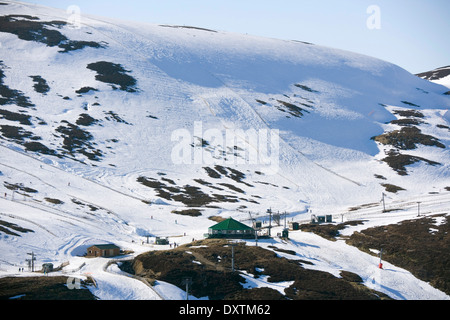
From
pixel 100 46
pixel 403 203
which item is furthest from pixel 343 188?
pixel 100 46

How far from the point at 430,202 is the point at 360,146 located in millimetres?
57285

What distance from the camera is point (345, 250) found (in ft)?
228

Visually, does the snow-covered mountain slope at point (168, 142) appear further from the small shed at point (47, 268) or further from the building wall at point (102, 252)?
the small shed at point (47, 268)

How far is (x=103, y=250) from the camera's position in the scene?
62.3 m

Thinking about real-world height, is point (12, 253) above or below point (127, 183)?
below

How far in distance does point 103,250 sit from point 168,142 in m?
74.6

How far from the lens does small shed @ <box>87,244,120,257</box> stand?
204 feet

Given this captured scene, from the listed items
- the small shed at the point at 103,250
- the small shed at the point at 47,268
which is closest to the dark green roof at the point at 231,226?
the small shed at the point at 103,250

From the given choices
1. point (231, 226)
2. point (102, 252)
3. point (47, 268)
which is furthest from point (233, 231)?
point (47, 268)

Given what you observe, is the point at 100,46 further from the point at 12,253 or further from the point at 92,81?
the point at 12,253

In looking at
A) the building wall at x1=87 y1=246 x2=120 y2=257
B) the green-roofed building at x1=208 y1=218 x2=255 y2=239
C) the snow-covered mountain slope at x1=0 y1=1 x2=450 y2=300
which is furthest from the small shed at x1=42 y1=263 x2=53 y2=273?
the green-roofed building at x1=208 y1=218 x2=255 y2=239

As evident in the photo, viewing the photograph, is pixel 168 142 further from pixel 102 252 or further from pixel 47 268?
pixel 47 268

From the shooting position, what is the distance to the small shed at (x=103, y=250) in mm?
62281

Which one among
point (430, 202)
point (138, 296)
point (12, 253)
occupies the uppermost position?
point (430, 202)
